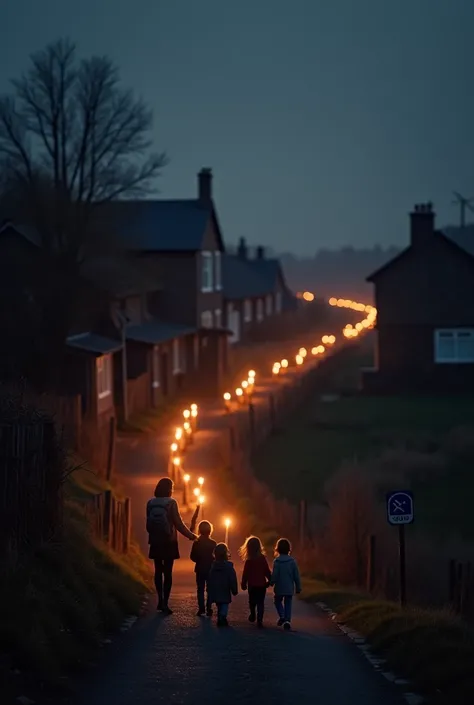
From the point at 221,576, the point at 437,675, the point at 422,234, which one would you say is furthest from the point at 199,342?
the point at 437,675

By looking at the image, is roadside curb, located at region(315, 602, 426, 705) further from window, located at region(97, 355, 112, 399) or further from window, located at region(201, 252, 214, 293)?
window, located at region(201, 252, 214, 293)

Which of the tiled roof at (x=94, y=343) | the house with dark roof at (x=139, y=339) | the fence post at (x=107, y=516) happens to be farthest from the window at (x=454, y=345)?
the fence post at (x=107, y=516)

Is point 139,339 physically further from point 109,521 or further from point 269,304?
point 269,304

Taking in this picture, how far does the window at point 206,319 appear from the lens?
51134mm

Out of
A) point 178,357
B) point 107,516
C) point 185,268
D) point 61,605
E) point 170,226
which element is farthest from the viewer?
point 170,226

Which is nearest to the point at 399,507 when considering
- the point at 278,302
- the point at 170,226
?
the point at 170,226

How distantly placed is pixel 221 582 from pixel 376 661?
2650 millimetres

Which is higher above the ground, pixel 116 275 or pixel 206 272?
pixel 206 272

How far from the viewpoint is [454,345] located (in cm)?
5134

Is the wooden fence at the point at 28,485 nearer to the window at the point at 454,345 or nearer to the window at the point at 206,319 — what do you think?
the window at the point at 206,319

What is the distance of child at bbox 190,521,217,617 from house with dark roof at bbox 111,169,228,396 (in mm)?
32714

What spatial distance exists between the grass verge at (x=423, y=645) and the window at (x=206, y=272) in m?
36.2

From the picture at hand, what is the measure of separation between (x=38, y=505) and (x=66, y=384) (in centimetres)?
2073

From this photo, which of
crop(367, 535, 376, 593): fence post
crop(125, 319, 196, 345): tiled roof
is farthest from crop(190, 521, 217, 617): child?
crop(125, 319, 196, 345): tiled roof
